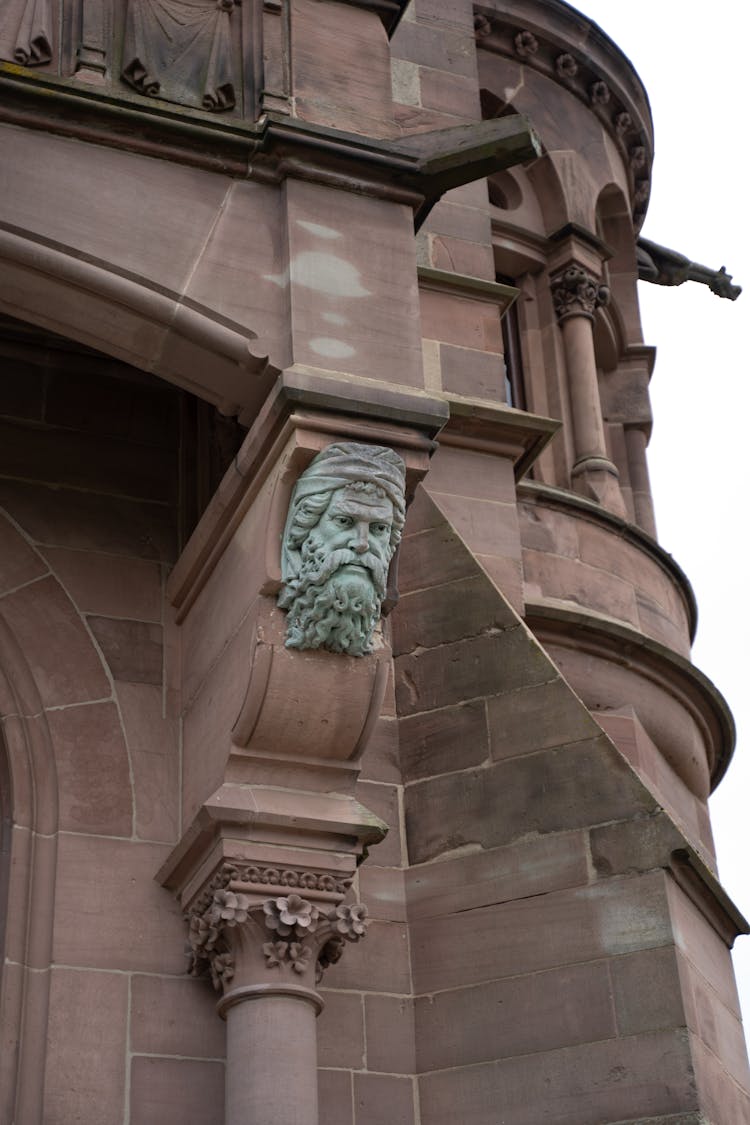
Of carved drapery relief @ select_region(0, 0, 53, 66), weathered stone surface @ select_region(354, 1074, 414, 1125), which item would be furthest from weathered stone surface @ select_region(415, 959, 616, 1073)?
carved drapery relief @ select_region(0, 0, 53, 66)

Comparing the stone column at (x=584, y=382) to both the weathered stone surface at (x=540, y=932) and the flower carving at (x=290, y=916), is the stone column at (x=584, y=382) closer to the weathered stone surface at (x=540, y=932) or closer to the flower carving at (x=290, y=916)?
the weathered stone surface at (x=540, y=932)

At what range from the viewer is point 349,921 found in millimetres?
6691

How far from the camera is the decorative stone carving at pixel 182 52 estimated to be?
7.29m

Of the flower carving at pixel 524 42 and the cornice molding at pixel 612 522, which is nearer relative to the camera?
the cornice molding at pixel 612 522

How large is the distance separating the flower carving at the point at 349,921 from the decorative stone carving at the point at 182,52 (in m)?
3.08

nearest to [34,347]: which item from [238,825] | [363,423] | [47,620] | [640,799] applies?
[47,620]

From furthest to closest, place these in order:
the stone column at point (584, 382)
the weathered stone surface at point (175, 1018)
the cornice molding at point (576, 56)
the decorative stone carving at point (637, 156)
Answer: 1. the decorative stone carving at point (637, 156)
2. the cornice molding at point (576, 56)
3. the stone column at point (584, 382)
4. the weathered stone surface at point (175, 1018)

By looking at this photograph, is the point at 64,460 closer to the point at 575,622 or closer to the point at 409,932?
the point at 409,932

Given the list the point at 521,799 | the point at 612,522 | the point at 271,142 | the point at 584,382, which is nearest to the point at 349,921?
the point at 521,799

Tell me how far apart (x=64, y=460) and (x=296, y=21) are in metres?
2.01

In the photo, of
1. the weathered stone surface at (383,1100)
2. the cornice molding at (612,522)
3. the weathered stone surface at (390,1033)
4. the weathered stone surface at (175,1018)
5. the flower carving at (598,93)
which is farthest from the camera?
the flower carving at (598,93)

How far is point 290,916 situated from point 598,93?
7.75m

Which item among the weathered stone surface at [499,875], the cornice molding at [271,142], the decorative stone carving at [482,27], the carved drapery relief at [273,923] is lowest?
the carved drapery relief at [273,923]

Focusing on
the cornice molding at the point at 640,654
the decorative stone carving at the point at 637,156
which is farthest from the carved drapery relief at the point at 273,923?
the decorative stone carving at the point at 637,156
